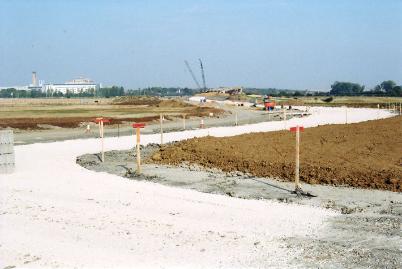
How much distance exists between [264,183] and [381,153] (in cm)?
573

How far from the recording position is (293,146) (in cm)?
1977

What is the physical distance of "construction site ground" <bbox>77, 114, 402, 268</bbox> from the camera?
7.99 meters

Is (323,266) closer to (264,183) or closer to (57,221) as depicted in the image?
(57,221)

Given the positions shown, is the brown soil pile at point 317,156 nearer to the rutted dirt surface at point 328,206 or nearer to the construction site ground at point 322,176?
the construction site ground at point 322,176

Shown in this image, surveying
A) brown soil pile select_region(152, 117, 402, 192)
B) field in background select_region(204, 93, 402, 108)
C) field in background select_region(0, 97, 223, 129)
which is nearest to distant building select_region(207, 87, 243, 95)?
field in background select_region(204, 93, 402, 108)

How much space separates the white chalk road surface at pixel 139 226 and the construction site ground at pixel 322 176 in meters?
0.55

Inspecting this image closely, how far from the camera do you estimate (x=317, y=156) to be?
17.6 metres

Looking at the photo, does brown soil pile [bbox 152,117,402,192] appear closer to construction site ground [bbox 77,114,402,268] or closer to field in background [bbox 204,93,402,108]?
construction site ground [bbox 77,114,402,268]

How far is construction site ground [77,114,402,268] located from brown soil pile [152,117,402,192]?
0.03m

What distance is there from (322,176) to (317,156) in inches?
141

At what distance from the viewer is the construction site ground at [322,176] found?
7988 mm

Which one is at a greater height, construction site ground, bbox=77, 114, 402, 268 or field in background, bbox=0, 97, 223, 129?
construction site ground, bbox=77, 114, 402, 268

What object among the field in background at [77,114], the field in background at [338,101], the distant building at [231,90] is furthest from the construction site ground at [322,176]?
the distant building at [231,90]

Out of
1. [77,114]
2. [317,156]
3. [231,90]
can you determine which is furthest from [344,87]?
[317,156]
